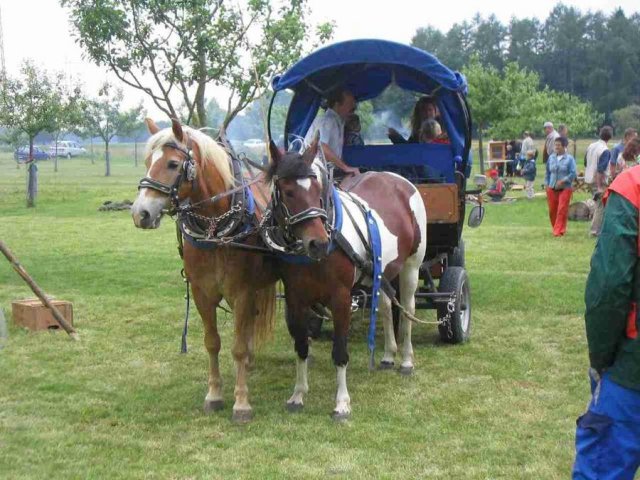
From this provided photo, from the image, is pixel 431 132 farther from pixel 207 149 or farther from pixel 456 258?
pixel 207 149

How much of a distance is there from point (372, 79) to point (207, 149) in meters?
3.09

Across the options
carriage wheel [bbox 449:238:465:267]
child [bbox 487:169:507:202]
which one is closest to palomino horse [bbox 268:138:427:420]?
carriage wheel [bbox 449:238:465:267]

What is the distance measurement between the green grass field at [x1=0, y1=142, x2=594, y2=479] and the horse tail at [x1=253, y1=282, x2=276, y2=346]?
373 millimetres

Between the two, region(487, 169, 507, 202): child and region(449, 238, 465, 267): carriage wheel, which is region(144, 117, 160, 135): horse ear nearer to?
region(449, 238, 465, 267): carriage wheel

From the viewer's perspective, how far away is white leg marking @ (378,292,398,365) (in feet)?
22.2

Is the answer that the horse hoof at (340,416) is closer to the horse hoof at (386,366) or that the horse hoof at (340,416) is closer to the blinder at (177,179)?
the horse hoof at (386,366)

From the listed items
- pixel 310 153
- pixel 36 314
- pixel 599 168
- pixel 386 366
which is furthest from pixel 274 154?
pixel 599 168

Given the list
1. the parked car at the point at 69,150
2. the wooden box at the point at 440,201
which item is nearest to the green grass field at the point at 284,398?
the wooden box at the point at 440,201

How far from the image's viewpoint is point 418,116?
782 cm

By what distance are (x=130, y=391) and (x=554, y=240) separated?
9.80 m

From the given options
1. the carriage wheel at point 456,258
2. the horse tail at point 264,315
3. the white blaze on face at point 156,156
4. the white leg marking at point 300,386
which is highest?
the white blaze on face at point 156,156

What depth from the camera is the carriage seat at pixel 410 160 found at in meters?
7.51

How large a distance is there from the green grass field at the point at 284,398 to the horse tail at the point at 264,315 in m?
0.37

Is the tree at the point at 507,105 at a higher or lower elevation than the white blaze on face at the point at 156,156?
higher
